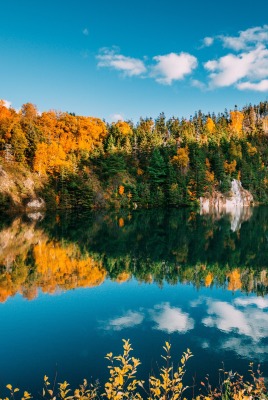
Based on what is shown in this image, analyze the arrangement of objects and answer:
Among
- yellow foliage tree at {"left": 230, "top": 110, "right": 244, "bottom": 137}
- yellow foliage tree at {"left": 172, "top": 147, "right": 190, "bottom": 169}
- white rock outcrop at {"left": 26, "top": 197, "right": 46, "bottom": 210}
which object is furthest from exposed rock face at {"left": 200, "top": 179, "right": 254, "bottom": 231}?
yellow foliage tree at {"left": 230, "top": 110, "right": 244, "bottom": 137}

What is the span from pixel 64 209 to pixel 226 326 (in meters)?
70.1

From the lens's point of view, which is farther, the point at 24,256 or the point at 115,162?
the point at 115,162

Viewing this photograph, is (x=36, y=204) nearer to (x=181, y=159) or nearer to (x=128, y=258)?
(x=181, y=159)

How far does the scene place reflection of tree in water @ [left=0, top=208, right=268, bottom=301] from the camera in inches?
896

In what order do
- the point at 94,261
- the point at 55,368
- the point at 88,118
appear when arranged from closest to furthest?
the point at 55,368
the point at 94,261
the point at 88,118

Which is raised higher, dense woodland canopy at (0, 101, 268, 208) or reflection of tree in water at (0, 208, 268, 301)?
dense woodland canopy at (0, 101, 268, 208)

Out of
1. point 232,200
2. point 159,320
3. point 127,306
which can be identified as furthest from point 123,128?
point 159,320

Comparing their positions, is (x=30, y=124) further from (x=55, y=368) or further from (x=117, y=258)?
(x=55, y=368)

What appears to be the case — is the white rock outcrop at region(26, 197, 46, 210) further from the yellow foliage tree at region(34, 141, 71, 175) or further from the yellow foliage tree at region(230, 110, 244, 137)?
the yellow foliage tree at region(230, 110, 244, 137)

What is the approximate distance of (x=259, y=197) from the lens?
114 metres

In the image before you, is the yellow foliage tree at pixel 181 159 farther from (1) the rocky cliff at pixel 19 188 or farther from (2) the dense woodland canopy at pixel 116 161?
(1) the rocky cliff at pixel 19 188

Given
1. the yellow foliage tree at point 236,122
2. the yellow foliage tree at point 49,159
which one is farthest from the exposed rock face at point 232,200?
the yellow foliage tree at point 236,122

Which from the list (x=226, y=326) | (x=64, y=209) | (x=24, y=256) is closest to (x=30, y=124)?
(x=64, y=209)

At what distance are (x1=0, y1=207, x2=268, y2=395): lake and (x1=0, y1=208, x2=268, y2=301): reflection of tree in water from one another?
0.09 m
